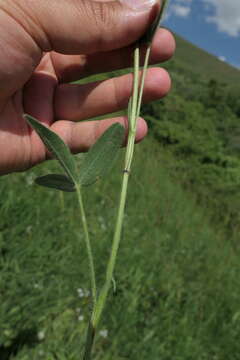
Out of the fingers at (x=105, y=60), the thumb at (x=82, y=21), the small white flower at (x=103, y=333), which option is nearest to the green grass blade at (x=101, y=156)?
the thumb at (x=82, y=21)

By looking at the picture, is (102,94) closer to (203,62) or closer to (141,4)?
(141,4)

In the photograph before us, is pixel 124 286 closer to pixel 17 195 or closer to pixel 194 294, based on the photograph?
pixel 194 294

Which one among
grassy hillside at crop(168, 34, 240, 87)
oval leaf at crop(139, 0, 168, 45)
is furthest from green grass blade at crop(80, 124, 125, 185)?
grassy hillside at crop(168, 34, 240, 87)

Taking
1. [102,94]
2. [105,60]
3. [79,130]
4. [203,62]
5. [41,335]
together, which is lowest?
[203,62]

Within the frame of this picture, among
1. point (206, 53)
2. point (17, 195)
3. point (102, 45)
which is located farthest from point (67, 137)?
point (206, 53)

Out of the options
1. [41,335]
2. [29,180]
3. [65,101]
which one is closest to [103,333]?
[41,335]

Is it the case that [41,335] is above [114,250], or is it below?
below

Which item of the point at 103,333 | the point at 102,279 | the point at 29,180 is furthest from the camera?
the point at 29,180
